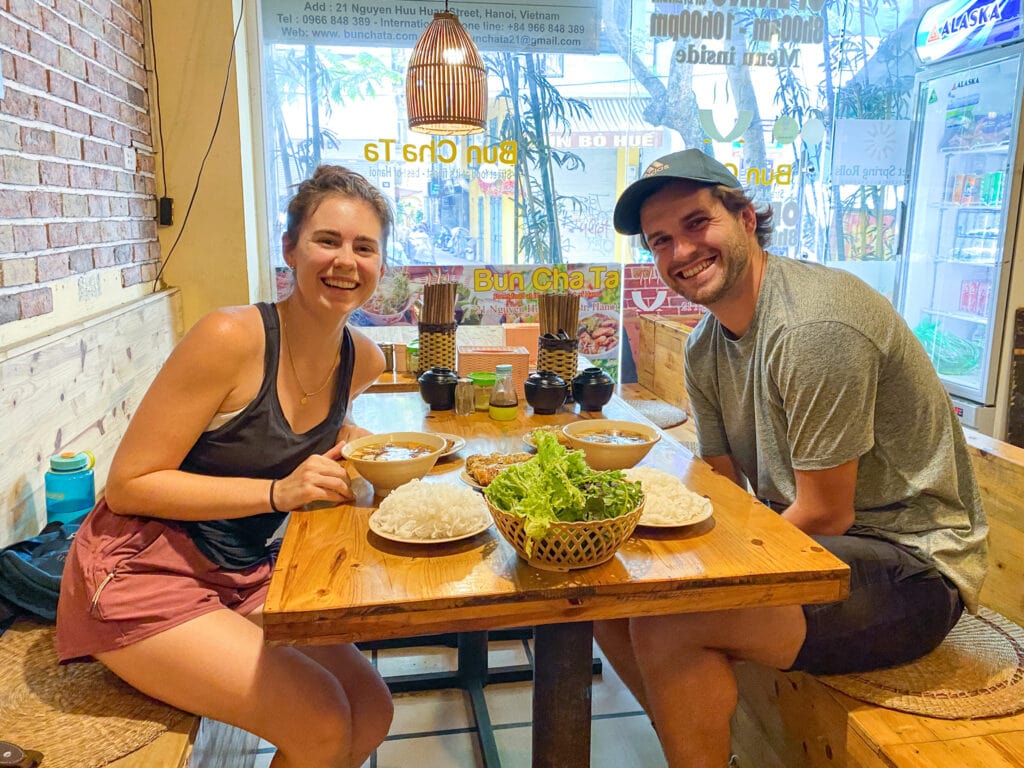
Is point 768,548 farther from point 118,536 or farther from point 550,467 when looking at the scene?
point 118,536

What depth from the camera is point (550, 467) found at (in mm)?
1176

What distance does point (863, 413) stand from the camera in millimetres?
1469

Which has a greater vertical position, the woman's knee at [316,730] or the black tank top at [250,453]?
the black tank top at [250,453]

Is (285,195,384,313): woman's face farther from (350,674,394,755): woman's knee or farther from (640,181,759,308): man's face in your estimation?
(350,674,394,755): woman's knee

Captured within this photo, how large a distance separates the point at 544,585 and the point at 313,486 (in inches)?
20.9

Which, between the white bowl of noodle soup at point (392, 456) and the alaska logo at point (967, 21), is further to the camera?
the alaska logo at point (967, 21)

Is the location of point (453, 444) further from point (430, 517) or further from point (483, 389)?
point (430, 517)

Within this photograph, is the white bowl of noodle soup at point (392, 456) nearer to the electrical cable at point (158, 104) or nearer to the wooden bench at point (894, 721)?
the wooden bench at point (894, 721)

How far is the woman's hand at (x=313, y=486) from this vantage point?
144 cm

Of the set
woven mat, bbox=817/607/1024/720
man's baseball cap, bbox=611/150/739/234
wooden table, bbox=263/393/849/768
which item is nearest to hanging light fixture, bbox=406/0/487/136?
man's baseball cap, bbox=611/150/739/234

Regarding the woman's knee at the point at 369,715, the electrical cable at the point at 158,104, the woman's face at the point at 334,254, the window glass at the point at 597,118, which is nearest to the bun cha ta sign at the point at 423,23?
the window glass at the point at 597,118

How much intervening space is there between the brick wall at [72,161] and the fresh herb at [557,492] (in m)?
1.51

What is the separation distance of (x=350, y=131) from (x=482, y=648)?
120 inches

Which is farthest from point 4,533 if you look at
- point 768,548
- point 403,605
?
point 768,548
